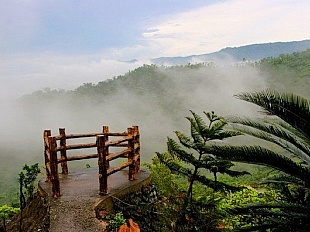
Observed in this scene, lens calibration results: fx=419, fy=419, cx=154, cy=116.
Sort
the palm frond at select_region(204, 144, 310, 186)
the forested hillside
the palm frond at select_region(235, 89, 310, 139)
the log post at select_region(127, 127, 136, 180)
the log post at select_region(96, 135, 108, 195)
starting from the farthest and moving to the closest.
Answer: the forested hillside → the log post at select_region(127, 127, 136, 180) → the log post at select_region(96, 135, 108, 195) → the palm frond at select_region(204, 144, 310, 186) → the palm frond at select_region(235, 89, 310, 139)

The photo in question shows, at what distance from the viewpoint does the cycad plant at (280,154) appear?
15.6 ft

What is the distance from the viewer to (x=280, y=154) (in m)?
5.57

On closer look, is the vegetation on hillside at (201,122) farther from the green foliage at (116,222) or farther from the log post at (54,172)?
the log post at (54,172)

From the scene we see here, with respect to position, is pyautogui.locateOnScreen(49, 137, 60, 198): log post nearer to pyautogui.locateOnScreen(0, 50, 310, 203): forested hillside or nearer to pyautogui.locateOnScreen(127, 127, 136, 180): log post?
pyautogui.locateOnScreen(127, 127, 136, 180): log post

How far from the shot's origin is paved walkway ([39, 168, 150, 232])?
5891mm

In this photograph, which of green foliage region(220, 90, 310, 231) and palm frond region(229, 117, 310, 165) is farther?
palm frond region(229, 117, 310, 165)

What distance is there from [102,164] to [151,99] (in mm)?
31198

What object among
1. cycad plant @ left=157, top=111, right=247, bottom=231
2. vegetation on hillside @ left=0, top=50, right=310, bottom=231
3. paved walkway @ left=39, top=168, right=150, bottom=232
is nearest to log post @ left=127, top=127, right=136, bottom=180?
paved walkway @ left=39, top=168, right=150, bottom=232

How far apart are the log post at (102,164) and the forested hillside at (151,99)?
22.1 metres

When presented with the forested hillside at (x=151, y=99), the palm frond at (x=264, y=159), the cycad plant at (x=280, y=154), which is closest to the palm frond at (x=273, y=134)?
the cycad plant at (x=280, y=154)

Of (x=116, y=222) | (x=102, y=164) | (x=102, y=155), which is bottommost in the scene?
(x=116, y=222)

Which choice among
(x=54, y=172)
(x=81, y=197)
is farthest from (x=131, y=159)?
(x=54, y=172)

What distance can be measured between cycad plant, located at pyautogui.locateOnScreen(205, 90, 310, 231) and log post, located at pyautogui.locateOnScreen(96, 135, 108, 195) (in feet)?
6.32

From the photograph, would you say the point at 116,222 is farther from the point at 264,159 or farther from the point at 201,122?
the point at 264,159
